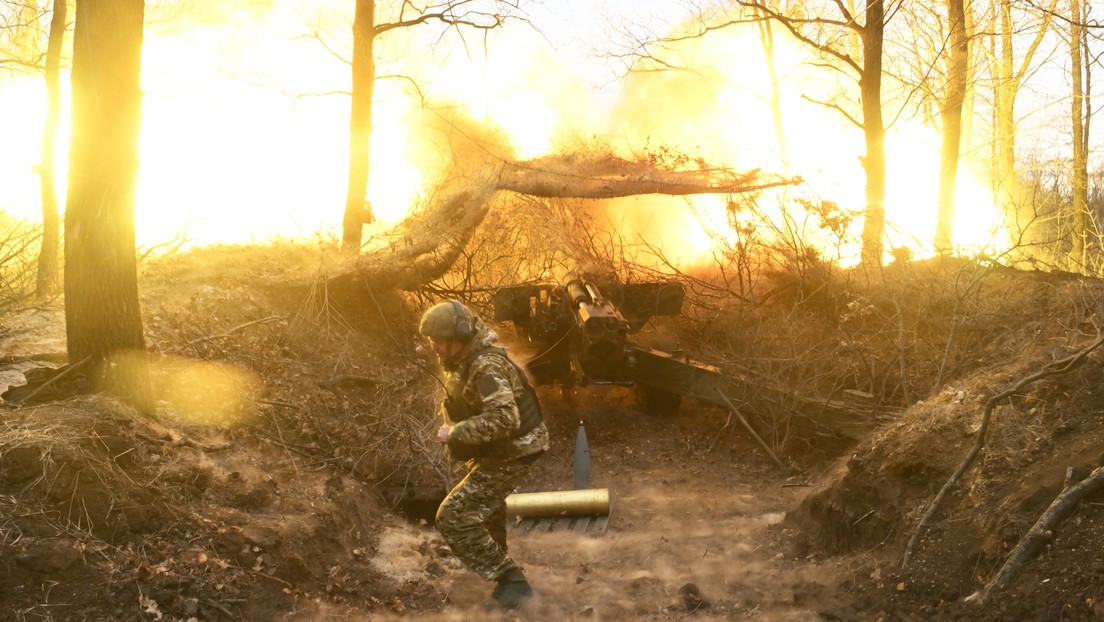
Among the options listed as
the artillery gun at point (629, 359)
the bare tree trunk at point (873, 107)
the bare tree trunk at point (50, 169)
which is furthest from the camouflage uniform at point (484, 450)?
the bare tree trunk at point (873, 107)

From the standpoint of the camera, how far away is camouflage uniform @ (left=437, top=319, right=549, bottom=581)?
20.2 ft

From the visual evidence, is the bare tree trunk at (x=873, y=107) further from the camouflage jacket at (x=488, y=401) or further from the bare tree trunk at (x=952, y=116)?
the camouflage jacket at (x=488, y=401)

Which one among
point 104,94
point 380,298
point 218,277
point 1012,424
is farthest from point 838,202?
point 104,94

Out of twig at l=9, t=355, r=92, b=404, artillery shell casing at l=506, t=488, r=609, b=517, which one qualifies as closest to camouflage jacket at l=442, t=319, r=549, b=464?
artillery shell casing at l=506, t=488, r=609, b=517

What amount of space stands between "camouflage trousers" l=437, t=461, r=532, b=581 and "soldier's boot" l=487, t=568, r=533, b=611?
0.05 m

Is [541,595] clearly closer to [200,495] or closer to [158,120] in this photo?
[200,495]

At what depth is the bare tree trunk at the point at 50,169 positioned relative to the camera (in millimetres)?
11898

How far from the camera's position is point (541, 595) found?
6516 millimetres

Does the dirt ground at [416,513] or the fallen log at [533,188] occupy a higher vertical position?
the fallen log at [533,188]

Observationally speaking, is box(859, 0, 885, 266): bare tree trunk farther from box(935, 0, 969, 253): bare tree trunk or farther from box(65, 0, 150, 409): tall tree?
box(65, 0, 150, 409): tall tree

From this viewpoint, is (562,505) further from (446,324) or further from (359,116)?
(359,116)

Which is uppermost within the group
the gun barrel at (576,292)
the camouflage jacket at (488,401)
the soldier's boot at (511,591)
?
the gun barrel at (576,292)

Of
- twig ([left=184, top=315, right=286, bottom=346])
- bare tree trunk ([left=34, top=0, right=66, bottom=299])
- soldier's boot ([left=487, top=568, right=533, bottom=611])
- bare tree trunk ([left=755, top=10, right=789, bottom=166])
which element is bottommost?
soldier's boot ([left=487, top=568, right=533, bottom=611])

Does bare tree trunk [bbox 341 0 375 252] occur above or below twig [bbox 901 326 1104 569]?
above
